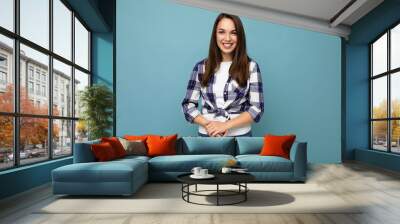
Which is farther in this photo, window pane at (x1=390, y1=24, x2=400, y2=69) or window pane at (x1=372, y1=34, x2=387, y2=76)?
window pane at (x1=372, y1=34, x2=387, y2=76)

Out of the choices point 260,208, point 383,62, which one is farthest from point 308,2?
point 383,62

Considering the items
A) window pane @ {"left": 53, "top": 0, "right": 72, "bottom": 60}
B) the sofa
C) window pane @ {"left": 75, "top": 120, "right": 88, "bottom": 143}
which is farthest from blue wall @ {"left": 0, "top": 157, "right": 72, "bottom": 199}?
window pane @ {"left": 53, "top": 0, "right": 72, "bottom": 60}

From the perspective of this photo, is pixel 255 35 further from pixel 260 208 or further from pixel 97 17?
pixel 260 208

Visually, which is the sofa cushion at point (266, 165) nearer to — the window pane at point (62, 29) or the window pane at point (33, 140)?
the window pane at point (33, 140)

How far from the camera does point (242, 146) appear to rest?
20.8ft

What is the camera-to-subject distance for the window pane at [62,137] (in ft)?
21.8

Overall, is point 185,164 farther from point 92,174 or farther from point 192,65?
point 192,65

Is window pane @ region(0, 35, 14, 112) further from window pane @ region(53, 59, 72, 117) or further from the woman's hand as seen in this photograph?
the woman's hand

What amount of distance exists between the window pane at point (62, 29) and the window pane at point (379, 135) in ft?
22.1

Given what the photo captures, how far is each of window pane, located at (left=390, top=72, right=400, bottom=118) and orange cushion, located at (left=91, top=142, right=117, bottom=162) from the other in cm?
577

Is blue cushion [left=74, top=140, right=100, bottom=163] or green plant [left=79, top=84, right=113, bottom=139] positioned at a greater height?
green plant [left=79, top=84, right=113, bottom=139]

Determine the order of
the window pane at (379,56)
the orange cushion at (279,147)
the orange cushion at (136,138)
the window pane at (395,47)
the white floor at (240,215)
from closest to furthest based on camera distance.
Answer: the white floor at (240,215) < the orange cushion at (279,147) < the orange cushion at (136,138) < the window pane at (395,47) < the window pane at (379,56)

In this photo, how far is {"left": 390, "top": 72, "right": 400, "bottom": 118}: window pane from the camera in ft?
25.9

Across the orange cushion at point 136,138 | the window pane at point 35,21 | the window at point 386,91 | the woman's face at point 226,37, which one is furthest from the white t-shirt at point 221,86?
the window at point 386,91
